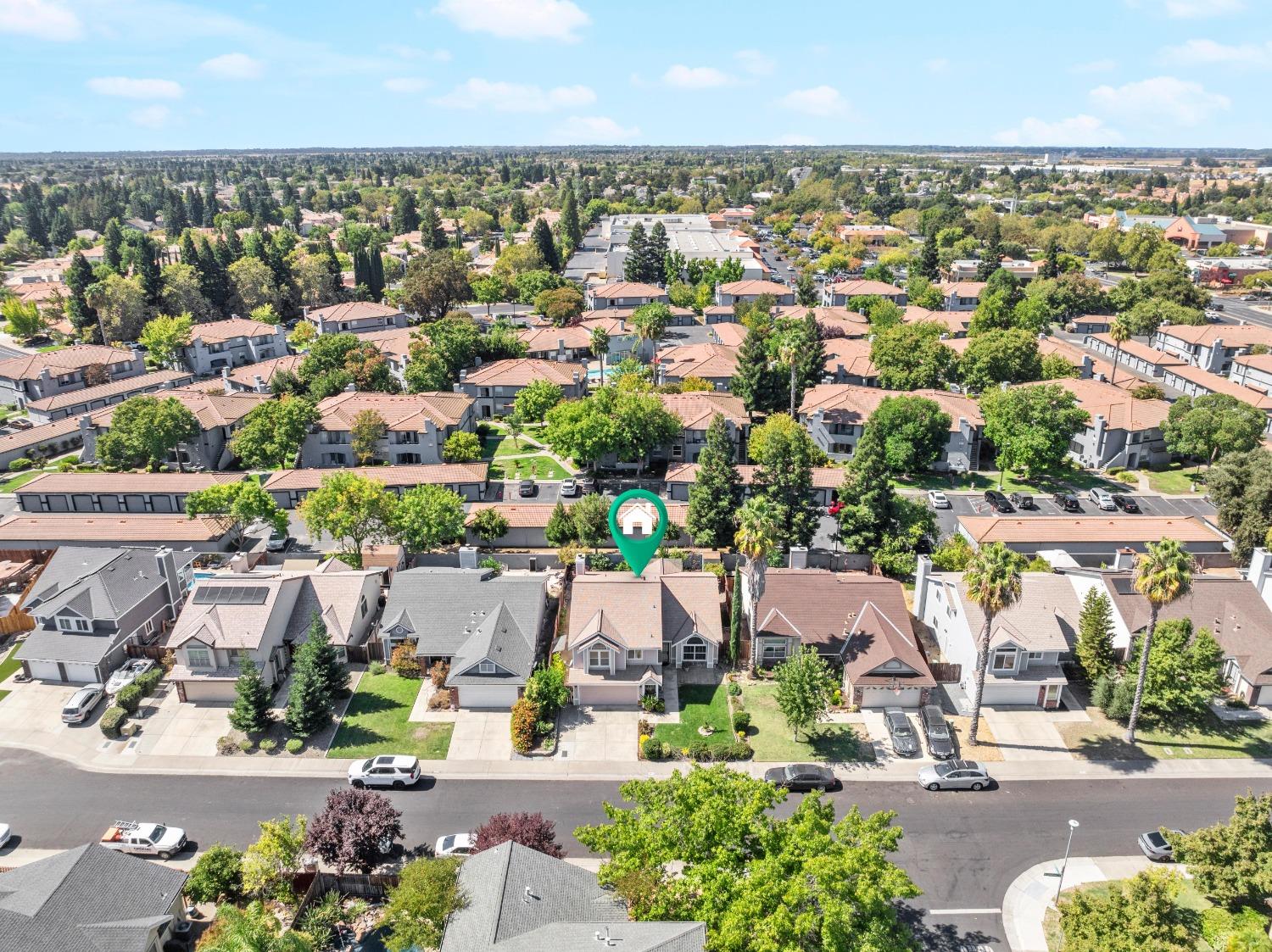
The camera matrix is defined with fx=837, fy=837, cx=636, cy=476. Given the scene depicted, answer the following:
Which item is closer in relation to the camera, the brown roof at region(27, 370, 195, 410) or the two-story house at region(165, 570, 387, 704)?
the two-story house at region(165, 570, 387, 704)

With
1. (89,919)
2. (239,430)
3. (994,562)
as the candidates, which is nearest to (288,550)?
(239,430)

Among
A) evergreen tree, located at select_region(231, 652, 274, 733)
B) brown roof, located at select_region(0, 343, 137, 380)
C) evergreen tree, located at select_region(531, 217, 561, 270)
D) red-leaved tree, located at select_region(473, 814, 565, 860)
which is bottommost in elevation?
evergreen tree, located at select_region(231, 652, 274, 733)

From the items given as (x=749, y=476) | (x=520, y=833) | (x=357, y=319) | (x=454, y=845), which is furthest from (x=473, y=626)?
(x=357, y=319)

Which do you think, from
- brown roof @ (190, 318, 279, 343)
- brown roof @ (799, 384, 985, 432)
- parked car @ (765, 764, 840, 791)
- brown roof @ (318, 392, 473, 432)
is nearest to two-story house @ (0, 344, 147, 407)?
brown roof @ (190, 318, 279, 343)

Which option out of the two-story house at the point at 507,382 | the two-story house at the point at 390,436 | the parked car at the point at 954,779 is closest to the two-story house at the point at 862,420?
the two-story house at the point at 507,382

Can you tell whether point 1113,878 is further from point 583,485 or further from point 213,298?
point 213,298

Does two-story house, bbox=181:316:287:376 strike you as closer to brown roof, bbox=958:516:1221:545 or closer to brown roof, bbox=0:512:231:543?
brown roof, bbox=0:512:231:543
